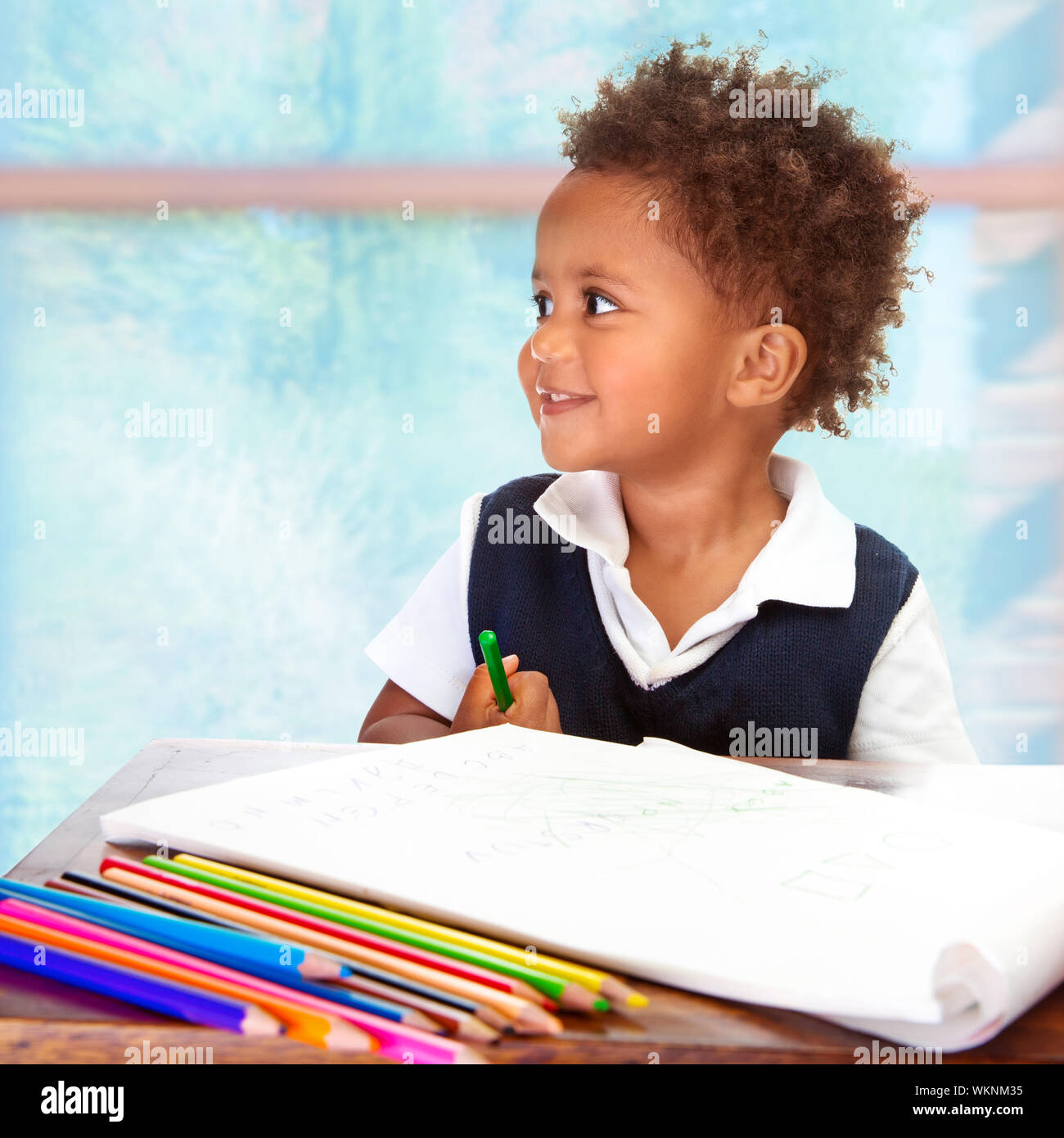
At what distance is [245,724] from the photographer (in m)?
1.65

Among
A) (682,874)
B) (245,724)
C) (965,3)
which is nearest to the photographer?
(682,874)

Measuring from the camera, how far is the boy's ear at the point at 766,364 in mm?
829

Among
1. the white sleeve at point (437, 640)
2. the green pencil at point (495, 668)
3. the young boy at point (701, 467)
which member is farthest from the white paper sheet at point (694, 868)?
the white sleeve at point (437, 640)

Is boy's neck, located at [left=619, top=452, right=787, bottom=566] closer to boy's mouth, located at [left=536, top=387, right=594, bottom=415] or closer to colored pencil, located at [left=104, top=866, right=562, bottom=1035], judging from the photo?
boy's mouth, located at [left=536, top=387, right=594, bottom=415]

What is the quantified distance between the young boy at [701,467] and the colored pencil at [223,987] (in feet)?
1.37

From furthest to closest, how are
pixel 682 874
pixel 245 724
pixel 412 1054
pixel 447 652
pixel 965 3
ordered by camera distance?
1. pixel 245 724
2. pixel 965 3
3. pixel 447 652
4. pixel 682 874
5. pixel 412 1054

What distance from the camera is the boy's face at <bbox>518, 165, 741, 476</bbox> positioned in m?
0.79

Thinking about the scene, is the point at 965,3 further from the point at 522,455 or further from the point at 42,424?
the point at 42,424

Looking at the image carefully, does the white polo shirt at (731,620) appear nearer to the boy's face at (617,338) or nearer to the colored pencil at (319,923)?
the boy's face at (617,338)

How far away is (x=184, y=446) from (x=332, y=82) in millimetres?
543

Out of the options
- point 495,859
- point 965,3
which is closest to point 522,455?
point 965,3

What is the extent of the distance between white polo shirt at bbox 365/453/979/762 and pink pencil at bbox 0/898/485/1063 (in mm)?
556

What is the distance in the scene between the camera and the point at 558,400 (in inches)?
32.3

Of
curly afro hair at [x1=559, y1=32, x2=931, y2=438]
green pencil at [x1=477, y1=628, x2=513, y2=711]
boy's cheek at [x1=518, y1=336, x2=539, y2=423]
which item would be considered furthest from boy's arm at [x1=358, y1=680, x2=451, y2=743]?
curly afro hair at [x1=559, y1=32, x2=931, y2=438]
